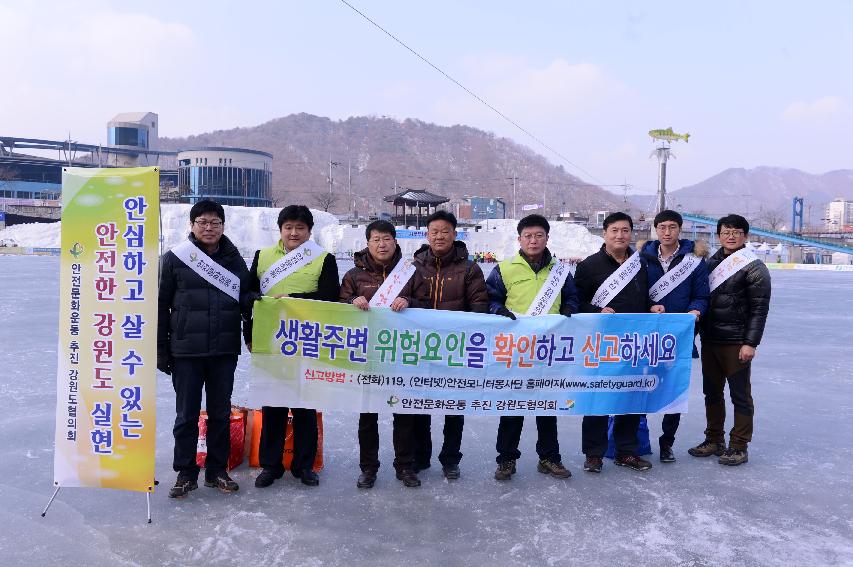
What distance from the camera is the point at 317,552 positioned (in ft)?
10.0

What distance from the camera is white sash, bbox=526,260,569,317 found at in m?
4.08

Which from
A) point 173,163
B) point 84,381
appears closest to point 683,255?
point 84,381

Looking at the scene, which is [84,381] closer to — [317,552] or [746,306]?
[317,552]

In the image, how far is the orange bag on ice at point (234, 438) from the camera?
4027 mm

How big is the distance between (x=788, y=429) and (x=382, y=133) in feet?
599

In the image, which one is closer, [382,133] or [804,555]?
[804,555]

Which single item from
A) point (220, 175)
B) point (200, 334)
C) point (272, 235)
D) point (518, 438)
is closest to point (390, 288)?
point (200, 334)

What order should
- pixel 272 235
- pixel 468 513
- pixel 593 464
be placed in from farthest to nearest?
1. pixel 272 235
2. pixel 593 464
3. pixel 468 513

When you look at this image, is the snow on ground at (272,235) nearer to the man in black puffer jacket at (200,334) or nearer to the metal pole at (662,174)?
the metal pole at (662,174)

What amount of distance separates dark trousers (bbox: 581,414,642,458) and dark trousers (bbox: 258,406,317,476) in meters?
1.85

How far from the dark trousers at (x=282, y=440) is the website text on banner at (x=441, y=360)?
0.41 feet

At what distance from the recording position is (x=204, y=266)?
363cm

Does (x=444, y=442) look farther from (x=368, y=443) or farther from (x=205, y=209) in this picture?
(x=205, y=209)

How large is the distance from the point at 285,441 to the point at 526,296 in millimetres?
1871
